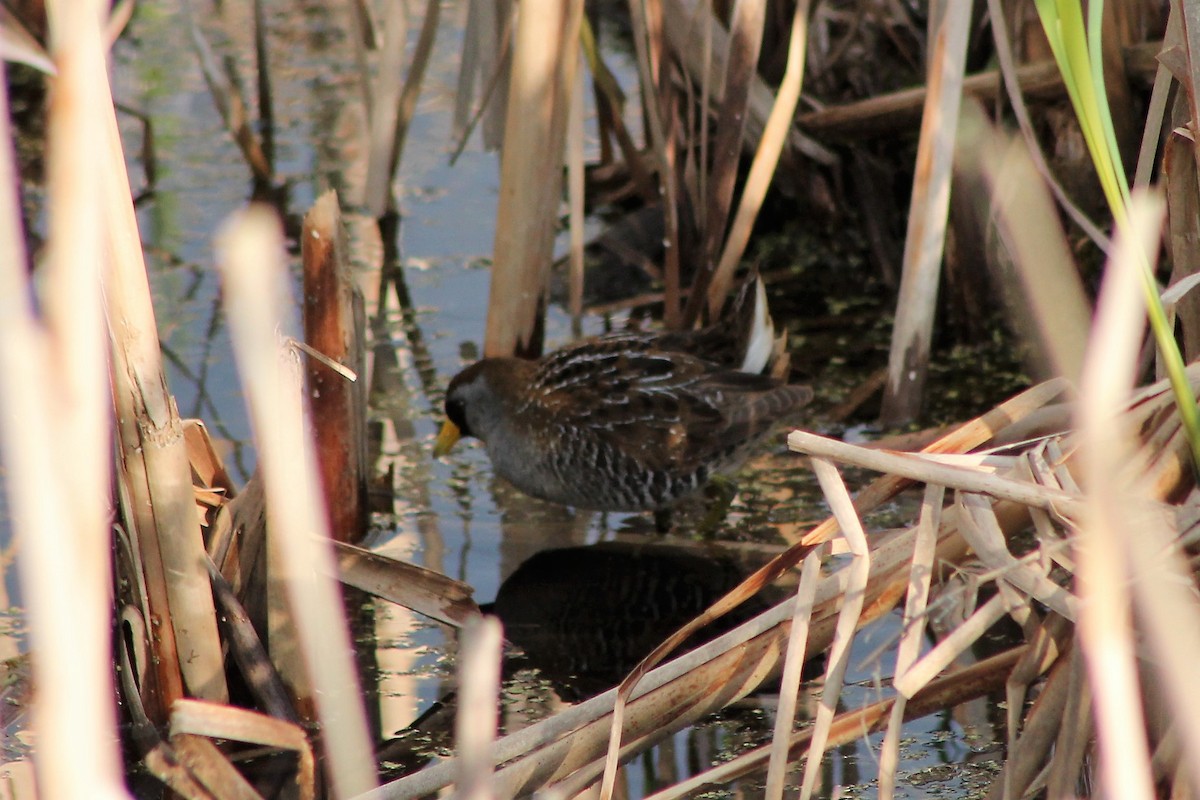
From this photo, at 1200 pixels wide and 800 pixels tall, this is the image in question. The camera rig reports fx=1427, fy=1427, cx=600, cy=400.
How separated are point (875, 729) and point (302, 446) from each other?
0.82 metres

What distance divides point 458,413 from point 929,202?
113 centimetres

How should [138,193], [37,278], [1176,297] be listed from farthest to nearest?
[138,193]
[37,278]
[1176,297]

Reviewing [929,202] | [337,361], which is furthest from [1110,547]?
[929,202]

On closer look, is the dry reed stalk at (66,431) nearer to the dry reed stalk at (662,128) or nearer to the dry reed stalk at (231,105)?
the dry reed stalk at (662,128)

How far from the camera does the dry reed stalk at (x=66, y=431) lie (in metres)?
1.00

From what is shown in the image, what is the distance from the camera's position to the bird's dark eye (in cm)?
323

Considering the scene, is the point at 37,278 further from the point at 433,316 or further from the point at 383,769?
the point at 383,769

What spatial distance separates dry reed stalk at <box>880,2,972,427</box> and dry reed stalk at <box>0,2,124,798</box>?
2.02 m

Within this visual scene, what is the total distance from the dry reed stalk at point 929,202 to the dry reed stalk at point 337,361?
1169mm

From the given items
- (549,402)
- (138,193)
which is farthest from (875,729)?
(138,193)

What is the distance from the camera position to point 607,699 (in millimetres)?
1691

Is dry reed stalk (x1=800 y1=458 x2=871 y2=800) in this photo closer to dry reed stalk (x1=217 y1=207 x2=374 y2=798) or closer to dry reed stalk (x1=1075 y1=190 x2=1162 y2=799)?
dry reed stalk (x1=1075 y1=190 x2=1162 y2=799)

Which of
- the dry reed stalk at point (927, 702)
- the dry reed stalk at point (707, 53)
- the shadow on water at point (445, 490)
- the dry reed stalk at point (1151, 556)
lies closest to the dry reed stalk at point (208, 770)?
the shadow on water at point (445, 490)

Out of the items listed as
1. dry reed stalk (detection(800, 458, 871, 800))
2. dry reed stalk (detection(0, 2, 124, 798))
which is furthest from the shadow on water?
dry reed stalk (detection(0, 2, 124, 798))
